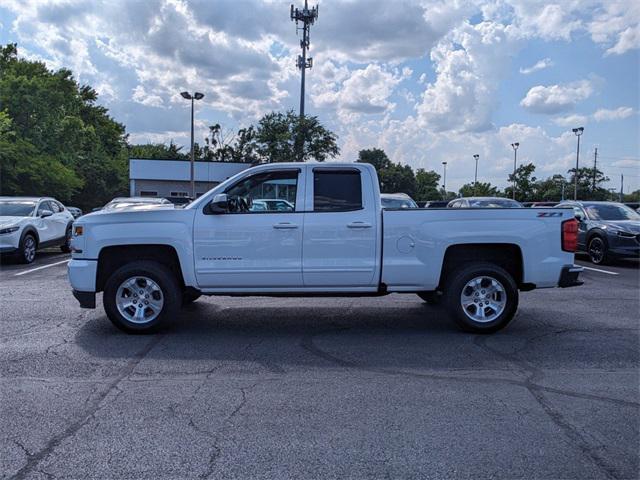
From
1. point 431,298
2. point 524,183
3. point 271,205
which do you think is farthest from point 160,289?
point 524,183

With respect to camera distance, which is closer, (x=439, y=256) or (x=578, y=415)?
(x=578, y=415)

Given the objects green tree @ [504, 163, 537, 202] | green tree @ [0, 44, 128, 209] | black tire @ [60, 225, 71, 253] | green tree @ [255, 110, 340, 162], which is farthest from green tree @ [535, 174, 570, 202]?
black tire @ [60, 225, 71, 253]

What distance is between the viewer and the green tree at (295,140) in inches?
1972

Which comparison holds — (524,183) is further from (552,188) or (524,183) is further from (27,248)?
(27,248)

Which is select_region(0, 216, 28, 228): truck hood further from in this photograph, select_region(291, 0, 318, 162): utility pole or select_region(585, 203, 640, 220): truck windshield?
select_region(291, 0, 318, 162): utility pole

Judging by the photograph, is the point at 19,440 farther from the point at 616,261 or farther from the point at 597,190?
the point at 597,190

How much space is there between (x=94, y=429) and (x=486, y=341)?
4343 mm

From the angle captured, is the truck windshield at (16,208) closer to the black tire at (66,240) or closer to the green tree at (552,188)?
the black tire at (66,240)

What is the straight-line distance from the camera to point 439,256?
665cm

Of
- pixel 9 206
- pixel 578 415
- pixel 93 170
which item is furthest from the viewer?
pixel 93 170

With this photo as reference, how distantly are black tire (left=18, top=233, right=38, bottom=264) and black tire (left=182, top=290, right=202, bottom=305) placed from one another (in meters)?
7.31

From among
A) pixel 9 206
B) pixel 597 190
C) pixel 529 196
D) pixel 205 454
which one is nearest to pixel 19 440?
pixel 205 454

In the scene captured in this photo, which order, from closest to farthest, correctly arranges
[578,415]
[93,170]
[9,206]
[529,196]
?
[578,415] → [9,206] → [93,170] → [529,196]

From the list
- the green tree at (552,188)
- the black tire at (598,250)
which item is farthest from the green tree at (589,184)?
the black tire at (598,250)
